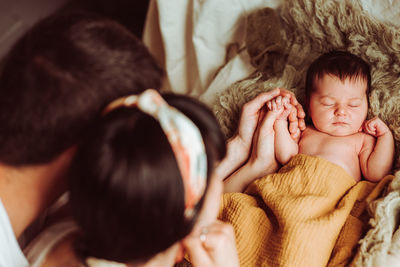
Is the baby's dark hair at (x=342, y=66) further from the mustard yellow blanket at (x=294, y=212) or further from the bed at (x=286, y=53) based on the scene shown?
the mustard yellow blanket at (x=294, y=212)

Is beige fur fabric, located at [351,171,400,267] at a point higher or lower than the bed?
lower

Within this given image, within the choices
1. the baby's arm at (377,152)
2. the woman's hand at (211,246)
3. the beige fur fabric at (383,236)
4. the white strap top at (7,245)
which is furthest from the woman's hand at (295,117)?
the white strap top at (7,245)

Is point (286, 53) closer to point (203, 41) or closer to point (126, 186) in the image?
point (203, 41)

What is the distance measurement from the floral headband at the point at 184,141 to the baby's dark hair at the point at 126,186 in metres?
0.01

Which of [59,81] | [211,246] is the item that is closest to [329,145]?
[211,246]

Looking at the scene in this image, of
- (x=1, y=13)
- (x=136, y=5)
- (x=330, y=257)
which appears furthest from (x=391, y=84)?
(x=1, y=13)

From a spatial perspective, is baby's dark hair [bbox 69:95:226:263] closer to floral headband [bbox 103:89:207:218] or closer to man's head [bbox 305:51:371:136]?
floral headband [bbox 103:89:207:218]

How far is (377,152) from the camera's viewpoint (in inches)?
38.7

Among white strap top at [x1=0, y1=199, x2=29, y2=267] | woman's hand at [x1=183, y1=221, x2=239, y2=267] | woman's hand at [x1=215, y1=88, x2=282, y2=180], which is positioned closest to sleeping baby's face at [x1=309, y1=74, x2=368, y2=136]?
woman's hand at [x1=215, y1=88, x2=282, y2=180]

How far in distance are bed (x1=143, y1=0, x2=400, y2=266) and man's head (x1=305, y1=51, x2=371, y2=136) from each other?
0.03m

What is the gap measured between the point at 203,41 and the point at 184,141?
0.90m

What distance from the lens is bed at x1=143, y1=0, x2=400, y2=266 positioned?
838 millimetres

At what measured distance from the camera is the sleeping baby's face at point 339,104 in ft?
3.37

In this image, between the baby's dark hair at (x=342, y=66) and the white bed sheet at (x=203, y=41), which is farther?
the white bed sheet at (x=203, y=41)
